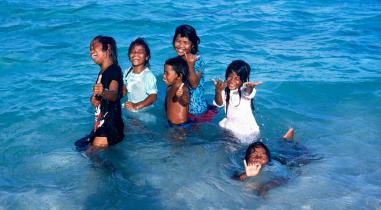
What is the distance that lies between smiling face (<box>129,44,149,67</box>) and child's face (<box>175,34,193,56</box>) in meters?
0.46

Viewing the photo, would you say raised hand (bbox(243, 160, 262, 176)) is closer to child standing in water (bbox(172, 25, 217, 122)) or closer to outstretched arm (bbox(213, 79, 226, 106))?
outstretched arm (bbox(213, 79, 226, 106))

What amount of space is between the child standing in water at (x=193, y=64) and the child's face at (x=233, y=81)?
622 millimetres

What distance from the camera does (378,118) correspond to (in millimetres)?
7422

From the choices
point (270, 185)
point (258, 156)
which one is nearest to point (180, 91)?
point (258, 156)

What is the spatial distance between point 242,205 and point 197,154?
4.28 ft

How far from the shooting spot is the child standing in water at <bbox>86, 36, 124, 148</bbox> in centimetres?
541

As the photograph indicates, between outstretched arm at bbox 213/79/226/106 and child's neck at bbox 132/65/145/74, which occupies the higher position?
child's neck at bbox 132/65/145/74

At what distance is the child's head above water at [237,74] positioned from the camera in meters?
5.73

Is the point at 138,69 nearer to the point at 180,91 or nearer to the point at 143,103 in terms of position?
the point at 143,103

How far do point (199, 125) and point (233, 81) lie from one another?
1034mm

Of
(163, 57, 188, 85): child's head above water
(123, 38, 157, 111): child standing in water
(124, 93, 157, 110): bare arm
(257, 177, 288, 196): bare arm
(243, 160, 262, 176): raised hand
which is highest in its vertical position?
(163, 57, 188, 85): child's head above water

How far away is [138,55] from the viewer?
625 centimetres

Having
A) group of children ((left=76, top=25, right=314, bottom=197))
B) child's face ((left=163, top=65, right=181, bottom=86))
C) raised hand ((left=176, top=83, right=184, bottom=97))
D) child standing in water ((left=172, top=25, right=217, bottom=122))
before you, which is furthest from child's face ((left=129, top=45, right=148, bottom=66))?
raised hand ((left=176, top=83, right=184, bottom=97))

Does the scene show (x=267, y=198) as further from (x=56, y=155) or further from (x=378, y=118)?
(x=378, y=118)
